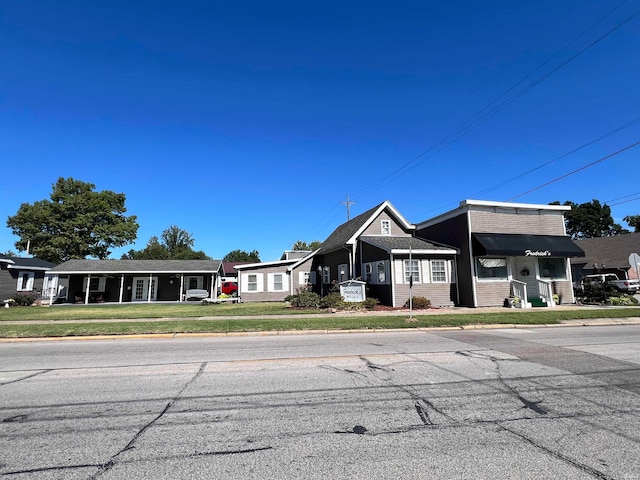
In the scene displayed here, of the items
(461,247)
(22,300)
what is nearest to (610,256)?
(461,247)

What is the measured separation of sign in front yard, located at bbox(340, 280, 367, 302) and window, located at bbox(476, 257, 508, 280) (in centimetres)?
658

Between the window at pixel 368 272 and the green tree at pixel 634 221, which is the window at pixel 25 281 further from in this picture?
the green tree at pixel 634 221

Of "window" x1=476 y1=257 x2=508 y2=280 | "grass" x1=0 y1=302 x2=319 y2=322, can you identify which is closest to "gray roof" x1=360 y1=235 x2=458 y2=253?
"window" x1=476 y1=257 x2=508 y2=280

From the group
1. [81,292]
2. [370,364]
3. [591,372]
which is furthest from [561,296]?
[81,292]

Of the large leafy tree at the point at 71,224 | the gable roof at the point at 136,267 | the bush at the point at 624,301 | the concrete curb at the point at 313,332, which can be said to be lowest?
the concrete curb at the point at 313,332

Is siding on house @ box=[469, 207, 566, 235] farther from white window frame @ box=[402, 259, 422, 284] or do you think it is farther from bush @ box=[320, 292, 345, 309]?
bush @ box=[320, 292, 345, 309]

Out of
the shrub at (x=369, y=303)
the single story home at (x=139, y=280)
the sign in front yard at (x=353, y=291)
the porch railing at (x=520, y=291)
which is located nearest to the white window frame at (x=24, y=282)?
the single story home at (x=139, y=280)

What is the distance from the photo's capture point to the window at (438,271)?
22375mm

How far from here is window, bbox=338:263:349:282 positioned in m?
27.3

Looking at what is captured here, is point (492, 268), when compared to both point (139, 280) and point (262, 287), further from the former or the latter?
point (139, 280)

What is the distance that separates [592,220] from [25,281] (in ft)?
301

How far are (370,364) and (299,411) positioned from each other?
299cm

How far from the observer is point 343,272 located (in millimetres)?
27750

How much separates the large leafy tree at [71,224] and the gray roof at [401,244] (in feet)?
136
